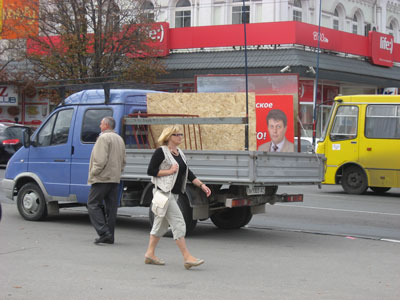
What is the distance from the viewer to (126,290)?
672cm

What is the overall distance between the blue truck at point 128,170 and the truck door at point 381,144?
27.1 feet

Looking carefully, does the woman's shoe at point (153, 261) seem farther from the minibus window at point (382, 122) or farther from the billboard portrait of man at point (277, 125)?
the minibus window at point (382, 122)

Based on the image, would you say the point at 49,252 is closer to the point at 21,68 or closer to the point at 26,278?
the point at 26,278

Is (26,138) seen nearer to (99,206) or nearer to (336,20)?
(99,206)

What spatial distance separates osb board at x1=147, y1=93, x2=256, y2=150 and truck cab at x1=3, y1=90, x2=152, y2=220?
0.41 meters

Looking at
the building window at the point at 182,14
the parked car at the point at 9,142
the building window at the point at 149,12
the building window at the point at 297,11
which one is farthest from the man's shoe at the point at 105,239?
the building window at the point at 182,14

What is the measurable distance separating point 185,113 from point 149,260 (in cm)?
348

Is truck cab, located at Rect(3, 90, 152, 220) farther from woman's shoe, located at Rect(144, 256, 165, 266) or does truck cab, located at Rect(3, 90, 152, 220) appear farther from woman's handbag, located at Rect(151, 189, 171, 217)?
woman's shoe, located at Rect(144, 256, 165, 266)

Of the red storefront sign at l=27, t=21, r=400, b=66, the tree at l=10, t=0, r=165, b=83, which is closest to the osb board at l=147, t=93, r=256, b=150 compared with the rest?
the tree at l=10, t=0, r=165, b=83

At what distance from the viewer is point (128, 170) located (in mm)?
10508

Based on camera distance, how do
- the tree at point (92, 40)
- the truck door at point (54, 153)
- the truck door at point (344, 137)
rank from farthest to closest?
the tree at point (92, 40), the truck door at point (344, 137), the truck door at point (54, 153)

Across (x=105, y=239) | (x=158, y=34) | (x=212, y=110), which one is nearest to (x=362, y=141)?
(x=212, y=110)

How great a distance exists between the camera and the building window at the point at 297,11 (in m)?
32.2

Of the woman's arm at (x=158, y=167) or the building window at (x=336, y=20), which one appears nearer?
the woman's arm at (x=158, y=167)
